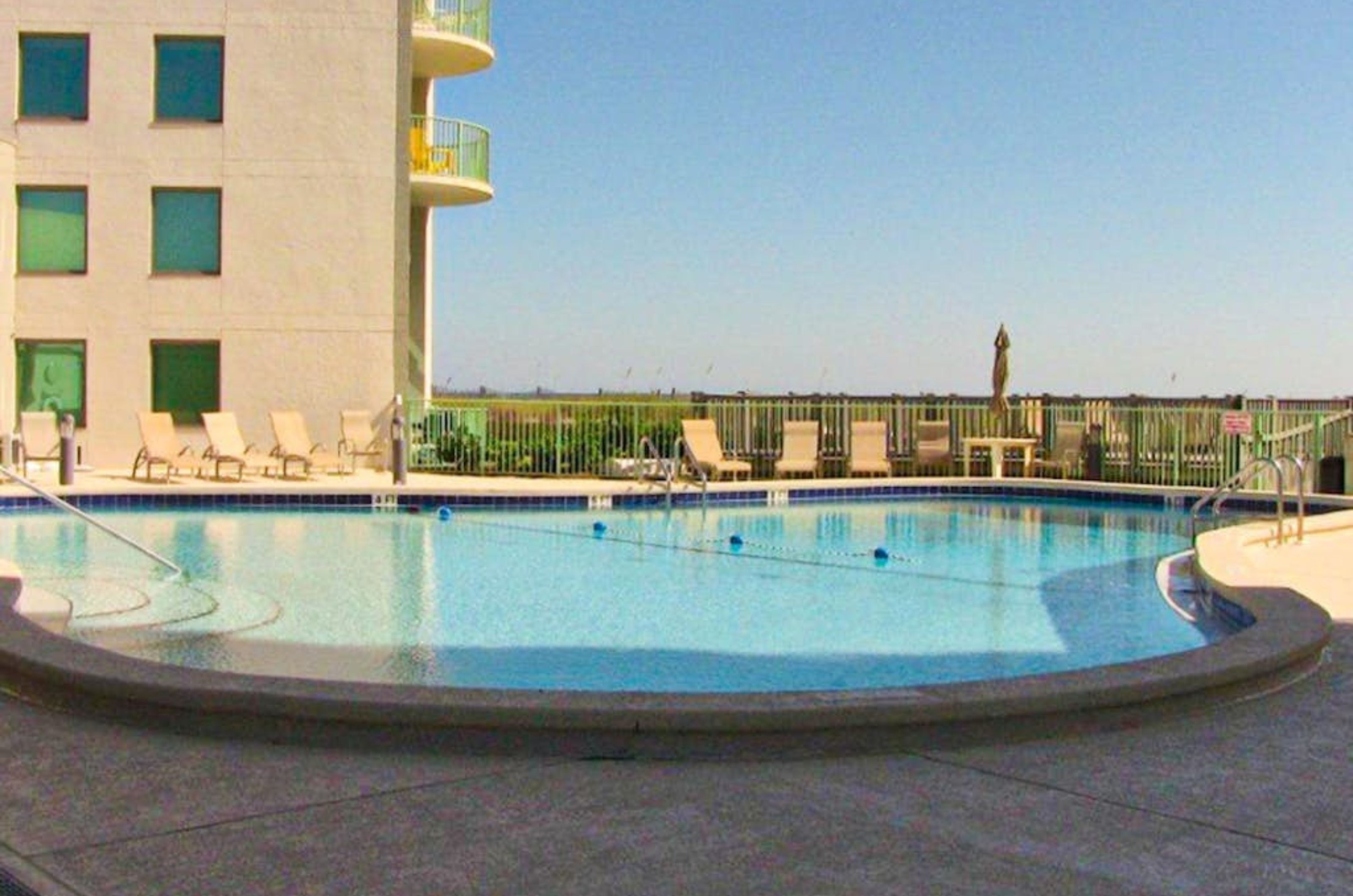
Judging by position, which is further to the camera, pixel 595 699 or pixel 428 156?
pixel 428 156

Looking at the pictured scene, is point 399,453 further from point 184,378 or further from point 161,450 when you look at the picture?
point 184,378

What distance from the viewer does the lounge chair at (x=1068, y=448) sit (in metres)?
21.3

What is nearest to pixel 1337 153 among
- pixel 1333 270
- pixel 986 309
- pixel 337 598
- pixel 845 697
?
pixel 1333 270

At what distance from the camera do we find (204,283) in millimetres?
21109

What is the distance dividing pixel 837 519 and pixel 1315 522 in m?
5.02

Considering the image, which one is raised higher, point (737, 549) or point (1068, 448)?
point (1068, 448)

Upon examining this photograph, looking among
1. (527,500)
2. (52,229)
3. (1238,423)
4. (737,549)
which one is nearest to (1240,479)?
(1238,423)

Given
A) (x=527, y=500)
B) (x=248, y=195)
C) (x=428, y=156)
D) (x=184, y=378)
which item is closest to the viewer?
(x=527, y=500)

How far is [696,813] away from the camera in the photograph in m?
4.53

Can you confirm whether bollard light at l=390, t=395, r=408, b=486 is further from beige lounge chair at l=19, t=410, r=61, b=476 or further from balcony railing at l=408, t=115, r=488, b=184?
balcony railing at l=408, t=115, r=488, b=184

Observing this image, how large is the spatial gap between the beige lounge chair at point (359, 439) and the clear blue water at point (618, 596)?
367 cm

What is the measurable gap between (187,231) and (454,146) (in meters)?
4.08

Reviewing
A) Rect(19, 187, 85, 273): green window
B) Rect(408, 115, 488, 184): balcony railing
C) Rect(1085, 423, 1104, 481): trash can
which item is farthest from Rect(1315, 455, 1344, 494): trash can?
Rect(19, 187, 85, 273): green window

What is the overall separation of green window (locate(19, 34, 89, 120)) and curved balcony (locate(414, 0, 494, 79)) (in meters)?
4.66
